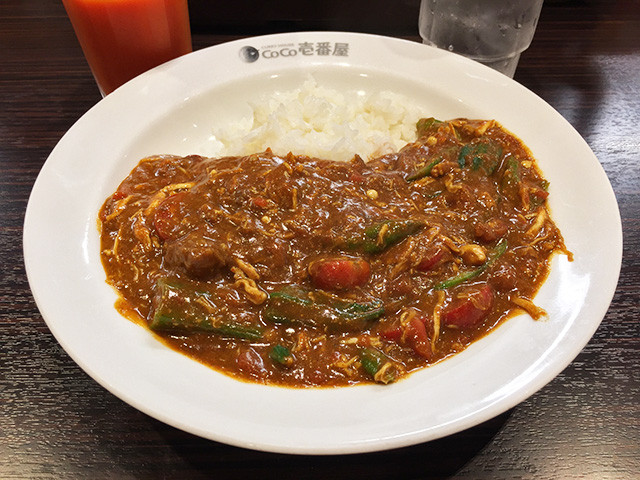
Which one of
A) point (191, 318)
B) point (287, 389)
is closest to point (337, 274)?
point (287, 389)

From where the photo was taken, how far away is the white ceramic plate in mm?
1760

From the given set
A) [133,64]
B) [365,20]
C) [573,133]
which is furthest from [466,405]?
[365,20]

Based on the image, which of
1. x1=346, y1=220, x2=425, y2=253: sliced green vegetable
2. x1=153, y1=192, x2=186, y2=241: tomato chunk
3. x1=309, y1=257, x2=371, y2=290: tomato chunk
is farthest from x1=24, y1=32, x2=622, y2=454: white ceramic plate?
x1=346, y1=220, x2=425, y2=253: sliced green vegetable

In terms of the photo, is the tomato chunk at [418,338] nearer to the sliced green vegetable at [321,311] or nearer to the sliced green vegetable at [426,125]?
the sliced green vegetable at [321,311]

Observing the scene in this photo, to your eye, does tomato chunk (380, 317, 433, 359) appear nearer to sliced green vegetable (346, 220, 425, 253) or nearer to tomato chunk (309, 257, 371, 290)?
tomato chunk (309, 257, 371, 290)

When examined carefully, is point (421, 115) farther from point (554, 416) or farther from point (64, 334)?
point (64, 334)

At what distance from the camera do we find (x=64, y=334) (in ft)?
6.37

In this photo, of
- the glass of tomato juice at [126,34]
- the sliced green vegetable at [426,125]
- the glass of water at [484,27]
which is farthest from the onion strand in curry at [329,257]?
the glass of water at [484,27]

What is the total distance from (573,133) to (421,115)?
94cm

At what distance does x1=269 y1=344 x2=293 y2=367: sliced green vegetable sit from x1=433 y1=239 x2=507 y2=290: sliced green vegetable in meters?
0.71

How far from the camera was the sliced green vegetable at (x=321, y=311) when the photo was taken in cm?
210

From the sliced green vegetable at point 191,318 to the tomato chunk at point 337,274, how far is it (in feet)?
1.11

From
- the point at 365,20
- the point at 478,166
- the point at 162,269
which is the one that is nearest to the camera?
the point at 162,269

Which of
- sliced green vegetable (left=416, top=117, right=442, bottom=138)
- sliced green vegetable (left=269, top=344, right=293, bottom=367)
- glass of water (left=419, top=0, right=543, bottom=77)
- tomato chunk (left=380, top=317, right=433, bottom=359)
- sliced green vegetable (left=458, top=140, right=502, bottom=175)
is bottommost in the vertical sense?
sliced green vegetable (left=269, top=344, right=293, bottom=367)
